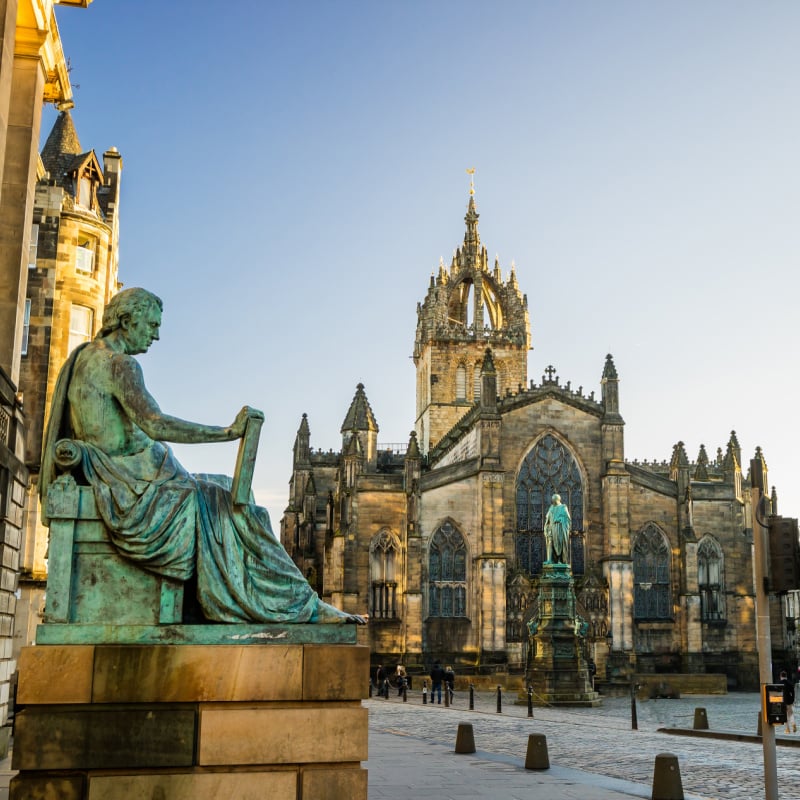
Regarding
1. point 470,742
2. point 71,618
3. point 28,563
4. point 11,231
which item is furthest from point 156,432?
point 28,563

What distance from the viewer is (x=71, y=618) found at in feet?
18.5

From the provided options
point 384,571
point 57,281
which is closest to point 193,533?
point 57,281

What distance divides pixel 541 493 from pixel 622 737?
2872cm

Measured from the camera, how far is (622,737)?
19328 mm

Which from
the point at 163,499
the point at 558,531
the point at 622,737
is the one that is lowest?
the point at 622,737

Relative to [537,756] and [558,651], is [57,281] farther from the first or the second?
[537,756]

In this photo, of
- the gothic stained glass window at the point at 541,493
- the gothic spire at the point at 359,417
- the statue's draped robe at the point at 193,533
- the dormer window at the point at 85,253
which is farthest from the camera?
the gothic spire at the point at 359,417

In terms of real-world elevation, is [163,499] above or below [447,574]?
below

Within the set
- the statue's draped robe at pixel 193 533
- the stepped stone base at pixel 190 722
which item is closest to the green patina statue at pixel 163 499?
the statue's draped robe at pixel 193 533

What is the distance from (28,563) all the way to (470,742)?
495 inches

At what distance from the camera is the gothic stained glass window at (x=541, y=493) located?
47375mm

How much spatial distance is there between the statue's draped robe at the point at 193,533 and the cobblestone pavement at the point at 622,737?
662 cm

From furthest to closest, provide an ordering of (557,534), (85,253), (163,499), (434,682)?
(434,682) < (557,534) < (85,253) < (163,499)

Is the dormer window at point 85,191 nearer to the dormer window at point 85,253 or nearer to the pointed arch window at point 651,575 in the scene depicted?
the dormer window at point 85,253
